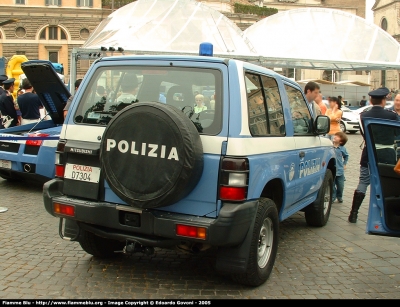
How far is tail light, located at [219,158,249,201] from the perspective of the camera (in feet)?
12.8

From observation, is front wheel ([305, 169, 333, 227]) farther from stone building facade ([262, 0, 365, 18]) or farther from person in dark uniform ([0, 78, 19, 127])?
stone building facade ([262, 0, 365, 18])

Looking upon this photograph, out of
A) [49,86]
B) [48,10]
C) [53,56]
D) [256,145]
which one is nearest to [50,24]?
[48,10]

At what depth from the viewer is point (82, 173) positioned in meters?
4.38

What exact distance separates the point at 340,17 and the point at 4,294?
24.7 m

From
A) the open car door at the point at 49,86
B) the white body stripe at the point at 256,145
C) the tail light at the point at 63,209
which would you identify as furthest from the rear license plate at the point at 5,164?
the white body stripe at the point at 256,145

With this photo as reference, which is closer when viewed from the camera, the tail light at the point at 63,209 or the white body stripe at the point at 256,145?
the white body stripe at the point at 256,145

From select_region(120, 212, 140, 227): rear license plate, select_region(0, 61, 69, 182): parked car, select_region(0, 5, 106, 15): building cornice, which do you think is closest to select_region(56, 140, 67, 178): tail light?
select_region(120, 212, 140, 227): rear license plate

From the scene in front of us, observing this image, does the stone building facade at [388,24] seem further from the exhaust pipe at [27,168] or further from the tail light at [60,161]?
the tail light at [60,161]

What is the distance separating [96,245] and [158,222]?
1.27 meters

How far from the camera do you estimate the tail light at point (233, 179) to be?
12.8 feet

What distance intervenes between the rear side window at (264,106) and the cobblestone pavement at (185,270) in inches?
56.4

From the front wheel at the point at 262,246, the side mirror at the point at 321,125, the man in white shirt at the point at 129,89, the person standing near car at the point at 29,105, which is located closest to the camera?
the front wheel at the point at 262,246

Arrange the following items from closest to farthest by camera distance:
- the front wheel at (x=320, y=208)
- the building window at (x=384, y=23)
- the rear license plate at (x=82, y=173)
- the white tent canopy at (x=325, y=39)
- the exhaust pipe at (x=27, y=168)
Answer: the rear license plate at (x=82, y=173)
the front wheel at (x=320, y=208)
the exhaust pipe at (x=27, y=168)
the white tent canopy at (x=325, y=39)
the building window at (x=384, y=23)

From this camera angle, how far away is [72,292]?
13.9ft
